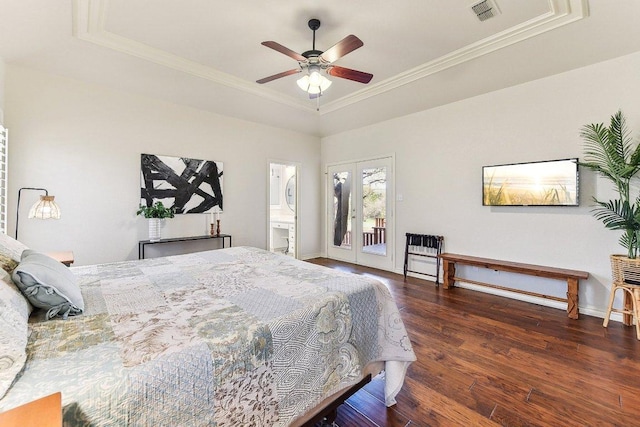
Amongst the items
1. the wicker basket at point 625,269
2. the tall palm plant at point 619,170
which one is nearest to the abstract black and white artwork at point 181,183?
the tall palm plant at point 619,170

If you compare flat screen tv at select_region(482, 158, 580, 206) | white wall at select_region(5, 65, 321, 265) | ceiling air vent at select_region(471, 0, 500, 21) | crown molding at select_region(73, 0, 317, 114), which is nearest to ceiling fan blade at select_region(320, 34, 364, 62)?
ceiling air vent at select_region(471, 0, 500, 21)

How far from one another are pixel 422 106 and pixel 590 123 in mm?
1992

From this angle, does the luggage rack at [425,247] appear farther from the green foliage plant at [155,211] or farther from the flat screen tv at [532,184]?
the green foliage plant at [155,211]

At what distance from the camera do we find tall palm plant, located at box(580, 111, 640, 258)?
8.67ft

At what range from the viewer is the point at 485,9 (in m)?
2.50

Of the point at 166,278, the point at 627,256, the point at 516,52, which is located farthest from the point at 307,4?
the point at 627,256

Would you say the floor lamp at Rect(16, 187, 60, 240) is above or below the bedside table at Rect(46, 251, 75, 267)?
above

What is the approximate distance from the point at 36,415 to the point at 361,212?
502cm

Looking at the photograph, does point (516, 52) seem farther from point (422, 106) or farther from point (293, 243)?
point (293, 243)

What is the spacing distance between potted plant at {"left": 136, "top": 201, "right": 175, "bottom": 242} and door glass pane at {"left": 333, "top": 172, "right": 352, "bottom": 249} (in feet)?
10.3

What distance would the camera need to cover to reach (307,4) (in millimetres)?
2434

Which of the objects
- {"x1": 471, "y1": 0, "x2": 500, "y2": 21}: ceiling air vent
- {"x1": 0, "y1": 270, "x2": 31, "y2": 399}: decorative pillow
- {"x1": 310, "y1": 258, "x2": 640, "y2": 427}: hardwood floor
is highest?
{"x1": 471, "y1": 0, "x2": 500, "y2": 21}: ceiling air vent

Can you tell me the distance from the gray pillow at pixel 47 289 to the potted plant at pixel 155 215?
8.25 feet

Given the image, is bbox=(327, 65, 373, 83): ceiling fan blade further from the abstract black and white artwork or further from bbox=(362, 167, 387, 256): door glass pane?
the abstract black and white artwork
